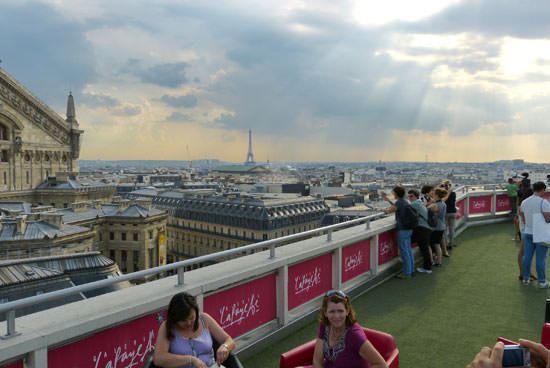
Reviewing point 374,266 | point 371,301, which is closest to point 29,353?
point 371,301

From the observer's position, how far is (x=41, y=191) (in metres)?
57.0

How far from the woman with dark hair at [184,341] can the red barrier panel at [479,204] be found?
573 inches

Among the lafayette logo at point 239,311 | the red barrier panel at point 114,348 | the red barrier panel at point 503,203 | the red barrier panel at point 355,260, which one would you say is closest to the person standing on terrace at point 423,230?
the red barrier panel at point 355,260

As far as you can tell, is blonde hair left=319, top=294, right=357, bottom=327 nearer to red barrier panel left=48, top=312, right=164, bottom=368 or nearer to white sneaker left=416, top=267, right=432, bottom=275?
red barrier panel left=48, top=312, right=164, bottom=368

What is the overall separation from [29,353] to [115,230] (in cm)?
5029

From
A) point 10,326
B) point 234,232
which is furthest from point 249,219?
point 10,326

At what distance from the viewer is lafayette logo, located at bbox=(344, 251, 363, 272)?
8414mm

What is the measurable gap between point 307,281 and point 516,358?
449 centimetres

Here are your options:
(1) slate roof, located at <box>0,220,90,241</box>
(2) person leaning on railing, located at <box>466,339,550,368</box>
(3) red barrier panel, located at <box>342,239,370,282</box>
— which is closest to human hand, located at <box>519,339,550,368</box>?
(2) person leaning on railing, located at <box>466,339,550,368</box>

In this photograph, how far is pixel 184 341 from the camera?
12.9 feet

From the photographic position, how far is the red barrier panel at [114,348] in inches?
152

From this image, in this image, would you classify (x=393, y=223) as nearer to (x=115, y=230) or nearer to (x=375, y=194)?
(x=115, y=230)

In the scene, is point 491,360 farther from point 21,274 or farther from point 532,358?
point 21,274

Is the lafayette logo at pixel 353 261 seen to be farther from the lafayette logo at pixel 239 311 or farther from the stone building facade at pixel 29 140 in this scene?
the stone building facade at pixel 29 140
